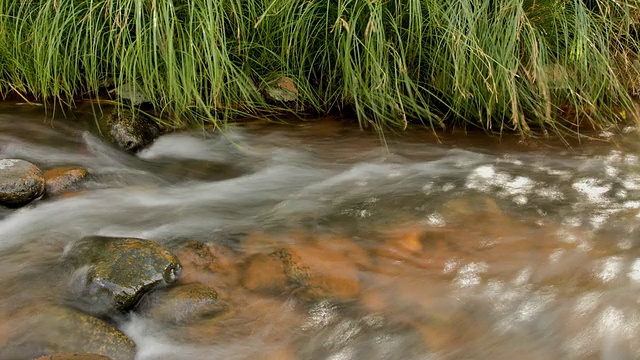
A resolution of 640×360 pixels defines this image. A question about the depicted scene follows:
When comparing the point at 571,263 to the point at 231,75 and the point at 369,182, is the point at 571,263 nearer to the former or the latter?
the point at 369,182

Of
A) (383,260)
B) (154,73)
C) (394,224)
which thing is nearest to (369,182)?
(394,224)

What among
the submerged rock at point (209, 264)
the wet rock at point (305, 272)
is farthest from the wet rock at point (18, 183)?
the wet rock at point (305, 272)

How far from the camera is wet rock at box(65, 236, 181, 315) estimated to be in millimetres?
2090

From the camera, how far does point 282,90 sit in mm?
3812

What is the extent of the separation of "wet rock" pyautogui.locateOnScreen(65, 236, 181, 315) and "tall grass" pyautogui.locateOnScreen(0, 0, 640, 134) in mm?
1247

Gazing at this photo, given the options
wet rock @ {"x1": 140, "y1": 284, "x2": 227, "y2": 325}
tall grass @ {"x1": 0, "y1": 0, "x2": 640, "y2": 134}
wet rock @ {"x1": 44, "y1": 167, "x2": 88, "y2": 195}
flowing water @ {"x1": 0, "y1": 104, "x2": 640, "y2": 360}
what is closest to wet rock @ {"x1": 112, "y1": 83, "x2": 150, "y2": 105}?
tall grass @ {"x1": 0, "y1": 0, "x2": 640, "y2": 134}

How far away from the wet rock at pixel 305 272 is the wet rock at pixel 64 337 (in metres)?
0.51

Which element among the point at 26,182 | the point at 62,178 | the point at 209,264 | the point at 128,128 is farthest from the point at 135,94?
the point at 209,264

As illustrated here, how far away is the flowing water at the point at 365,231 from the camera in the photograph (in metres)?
2.08

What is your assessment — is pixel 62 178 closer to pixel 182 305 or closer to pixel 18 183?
pixel 18 183

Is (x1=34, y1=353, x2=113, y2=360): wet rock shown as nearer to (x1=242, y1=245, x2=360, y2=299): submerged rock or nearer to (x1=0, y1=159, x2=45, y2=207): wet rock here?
(x1=242, y1=245, x2=360, y2=299): submerged rock

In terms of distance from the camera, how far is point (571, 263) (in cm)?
246

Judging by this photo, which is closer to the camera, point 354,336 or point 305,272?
point 354,336

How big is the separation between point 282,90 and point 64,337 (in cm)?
224
